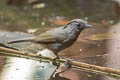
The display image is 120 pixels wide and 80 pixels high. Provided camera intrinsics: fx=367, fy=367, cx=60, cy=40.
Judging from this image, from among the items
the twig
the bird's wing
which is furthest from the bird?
the twig

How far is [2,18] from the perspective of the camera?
8156mm

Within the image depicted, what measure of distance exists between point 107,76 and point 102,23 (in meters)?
3.61

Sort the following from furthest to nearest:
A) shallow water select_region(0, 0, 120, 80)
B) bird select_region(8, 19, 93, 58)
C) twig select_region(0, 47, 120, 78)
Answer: shallow water select_region(0, 0, 120, 80), bird select_region(8, 19, 93, 58), twig select_region(0, 47, 120, 78)

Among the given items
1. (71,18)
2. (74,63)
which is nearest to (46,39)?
(74,63)

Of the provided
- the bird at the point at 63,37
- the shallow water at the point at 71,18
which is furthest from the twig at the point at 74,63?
the bird at the point at 63,37

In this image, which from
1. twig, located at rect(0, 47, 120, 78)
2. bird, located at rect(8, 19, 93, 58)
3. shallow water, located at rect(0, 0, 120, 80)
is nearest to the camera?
twig, located at rect(0, 47, 120, 78)

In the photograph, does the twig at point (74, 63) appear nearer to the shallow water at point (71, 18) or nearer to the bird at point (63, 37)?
the shallow water at point (71, 18)

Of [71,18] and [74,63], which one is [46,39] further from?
[71,18]

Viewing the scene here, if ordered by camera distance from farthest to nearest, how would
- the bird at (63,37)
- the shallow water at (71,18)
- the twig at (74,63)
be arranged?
the shallow water at (71,18), the bird at (63,37), the twig at (74,63)

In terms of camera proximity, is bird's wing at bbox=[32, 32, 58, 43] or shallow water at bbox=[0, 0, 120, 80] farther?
shallow water at bbox=[0, 0, 120, 80]

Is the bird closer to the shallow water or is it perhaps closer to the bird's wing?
the bird's wing

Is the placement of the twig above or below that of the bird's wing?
below

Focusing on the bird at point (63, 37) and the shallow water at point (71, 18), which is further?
the shallow water at point (71, 18)

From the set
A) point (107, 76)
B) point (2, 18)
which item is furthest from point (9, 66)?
point (2, 18)
